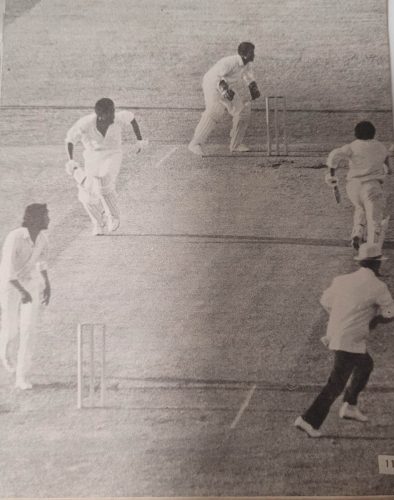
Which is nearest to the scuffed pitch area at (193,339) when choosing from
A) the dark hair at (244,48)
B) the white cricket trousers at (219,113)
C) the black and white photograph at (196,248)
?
the black and white photograph at (196,248)

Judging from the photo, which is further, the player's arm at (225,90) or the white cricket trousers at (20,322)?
the player's arm at (225,90)

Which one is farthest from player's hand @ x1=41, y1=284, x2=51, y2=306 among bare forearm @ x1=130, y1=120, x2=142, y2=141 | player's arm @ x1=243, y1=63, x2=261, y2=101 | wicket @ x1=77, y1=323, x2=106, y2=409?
player's arm @ x1=243, y1=63, x2=261, y2=101

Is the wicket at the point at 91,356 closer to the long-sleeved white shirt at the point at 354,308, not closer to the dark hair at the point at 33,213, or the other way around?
the dark hair at the point at 33,213

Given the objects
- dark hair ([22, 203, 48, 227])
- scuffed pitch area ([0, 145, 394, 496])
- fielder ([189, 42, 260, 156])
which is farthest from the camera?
fielder ([189, 42, 260, 156])

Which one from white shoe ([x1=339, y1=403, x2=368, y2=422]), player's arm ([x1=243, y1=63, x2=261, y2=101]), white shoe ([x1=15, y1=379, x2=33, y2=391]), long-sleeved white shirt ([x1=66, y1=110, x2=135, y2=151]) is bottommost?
white shoe ([x1=339, y1=403, x2=368, y2=422])

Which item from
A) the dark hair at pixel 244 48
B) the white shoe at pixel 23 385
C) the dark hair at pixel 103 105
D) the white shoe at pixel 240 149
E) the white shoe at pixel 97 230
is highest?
the dark hair at pixel 244 48

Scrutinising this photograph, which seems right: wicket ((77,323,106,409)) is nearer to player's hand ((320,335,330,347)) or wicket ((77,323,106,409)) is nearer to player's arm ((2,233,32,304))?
player's arm ((2,233,32,304))
